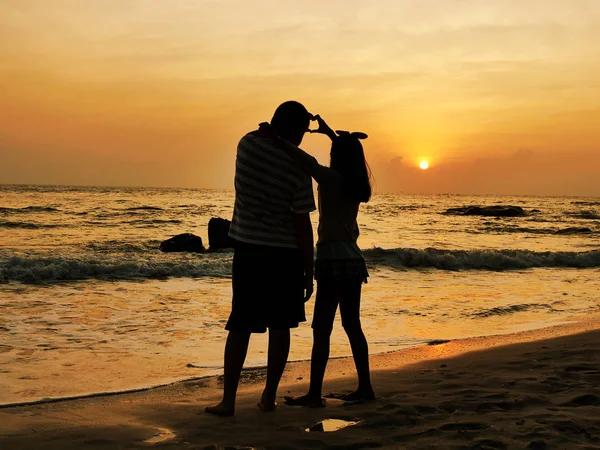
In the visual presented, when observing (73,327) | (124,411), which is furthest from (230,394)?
(73,327)

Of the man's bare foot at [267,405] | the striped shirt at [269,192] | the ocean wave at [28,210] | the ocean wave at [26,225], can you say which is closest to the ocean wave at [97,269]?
the man's bare foot at [267,405]

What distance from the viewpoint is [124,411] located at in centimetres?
430

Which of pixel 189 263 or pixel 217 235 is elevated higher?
pixel 217 235

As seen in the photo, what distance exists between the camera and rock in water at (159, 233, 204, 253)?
19312mm

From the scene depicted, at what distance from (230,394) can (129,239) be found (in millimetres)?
21067

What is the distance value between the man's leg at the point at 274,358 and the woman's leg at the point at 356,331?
53 cm

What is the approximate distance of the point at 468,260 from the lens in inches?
683

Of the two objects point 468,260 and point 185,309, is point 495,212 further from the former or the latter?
point 185,309

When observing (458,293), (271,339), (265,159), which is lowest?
(458,293)

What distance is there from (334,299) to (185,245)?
1575 centimetres

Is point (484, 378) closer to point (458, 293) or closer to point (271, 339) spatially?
point (271, 339)

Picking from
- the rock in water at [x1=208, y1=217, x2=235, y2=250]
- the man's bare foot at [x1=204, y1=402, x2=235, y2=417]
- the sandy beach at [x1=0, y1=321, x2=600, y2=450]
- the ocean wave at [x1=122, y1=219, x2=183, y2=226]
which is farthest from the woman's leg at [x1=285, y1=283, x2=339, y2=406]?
the ocean wave at [x1=122, y1=219, x2=183, y2=226]

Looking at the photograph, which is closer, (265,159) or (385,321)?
(265,159)

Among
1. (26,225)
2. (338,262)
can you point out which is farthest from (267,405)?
(26,225)
